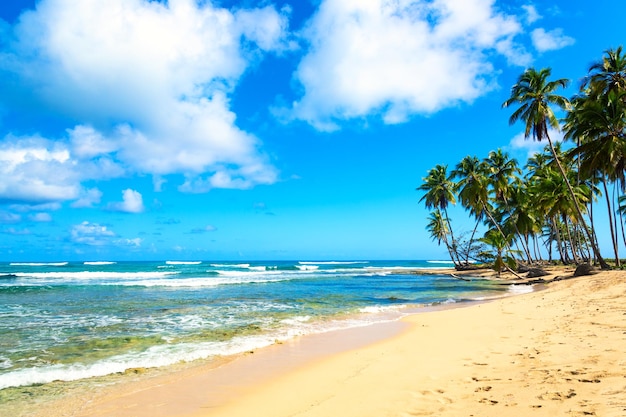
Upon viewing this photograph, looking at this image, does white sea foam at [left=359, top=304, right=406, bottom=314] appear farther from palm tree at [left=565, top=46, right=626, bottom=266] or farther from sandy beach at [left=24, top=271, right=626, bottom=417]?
palm tree at [left=565, top=46, right=626, bottom=266]

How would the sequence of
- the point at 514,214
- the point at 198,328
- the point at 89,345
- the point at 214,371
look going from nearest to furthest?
the point at 214,371, the point at 89,345, the point at 198,328, the point at 514,214

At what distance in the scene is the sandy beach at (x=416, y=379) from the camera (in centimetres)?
430

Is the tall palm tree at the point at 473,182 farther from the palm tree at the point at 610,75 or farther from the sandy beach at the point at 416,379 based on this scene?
the sandy beach at the point at 416,379

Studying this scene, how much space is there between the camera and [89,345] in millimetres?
9062

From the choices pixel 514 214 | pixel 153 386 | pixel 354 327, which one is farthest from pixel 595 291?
pixel 514 214

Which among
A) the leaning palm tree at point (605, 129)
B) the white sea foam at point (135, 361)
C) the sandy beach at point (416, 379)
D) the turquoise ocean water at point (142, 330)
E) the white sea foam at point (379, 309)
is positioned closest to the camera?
the sandy beach at point (416, 379)

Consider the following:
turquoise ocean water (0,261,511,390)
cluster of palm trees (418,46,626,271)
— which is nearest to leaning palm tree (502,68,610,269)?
cluster of palm trees (418,46,626,271)

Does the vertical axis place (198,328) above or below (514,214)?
below

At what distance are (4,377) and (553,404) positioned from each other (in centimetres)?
885

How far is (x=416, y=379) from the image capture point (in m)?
5.62

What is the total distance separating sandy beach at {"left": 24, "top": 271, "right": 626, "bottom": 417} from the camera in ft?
14.1

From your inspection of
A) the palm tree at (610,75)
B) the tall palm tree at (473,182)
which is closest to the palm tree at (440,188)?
the tall palm tree at (473,182)

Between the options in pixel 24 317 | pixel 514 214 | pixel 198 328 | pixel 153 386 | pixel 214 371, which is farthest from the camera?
pixel 514 214

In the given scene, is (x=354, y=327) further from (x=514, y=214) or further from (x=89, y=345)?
(x=514, y=214)
